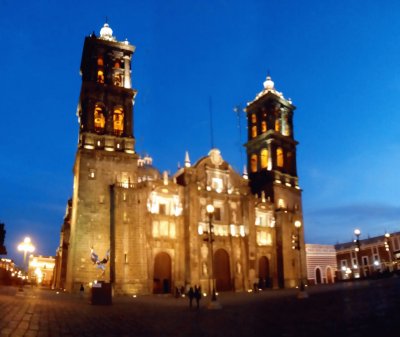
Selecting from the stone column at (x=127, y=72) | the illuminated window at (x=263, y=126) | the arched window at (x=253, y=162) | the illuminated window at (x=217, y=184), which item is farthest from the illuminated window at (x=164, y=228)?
the illuminated window at (x=263, y=126)

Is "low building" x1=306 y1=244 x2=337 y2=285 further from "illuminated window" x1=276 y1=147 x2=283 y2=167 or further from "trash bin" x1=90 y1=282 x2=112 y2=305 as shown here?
"trash bin" x1=90 y1=282 x2=112 y2=305

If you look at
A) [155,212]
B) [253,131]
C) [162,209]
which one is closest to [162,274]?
[155,212]

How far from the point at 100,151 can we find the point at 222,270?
18.4m

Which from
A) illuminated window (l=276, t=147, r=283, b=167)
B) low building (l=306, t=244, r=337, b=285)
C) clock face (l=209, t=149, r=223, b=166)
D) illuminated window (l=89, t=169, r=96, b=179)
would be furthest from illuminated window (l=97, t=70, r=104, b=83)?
low building (l=306, t=244, r=337, b=285)

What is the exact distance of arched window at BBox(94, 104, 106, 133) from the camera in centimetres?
4550

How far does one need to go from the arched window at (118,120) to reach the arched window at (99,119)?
4.21 feet

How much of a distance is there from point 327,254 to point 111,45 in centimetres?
4297

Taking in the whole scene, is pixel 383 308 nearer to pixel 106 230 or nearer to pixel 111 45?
pixel 106 230

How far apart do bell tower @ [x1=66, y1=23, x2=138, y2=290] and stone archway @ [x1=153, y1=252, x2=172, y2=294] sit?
5167 mm

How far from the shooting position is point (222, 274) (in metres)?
46.8

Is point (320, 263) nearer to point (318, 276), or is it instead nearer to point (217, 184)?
point (318, 276)

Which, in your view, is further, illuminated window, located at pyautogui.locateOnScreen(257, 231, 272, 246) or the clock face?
illuminated window, located at pyautogui.locateOnScreen(257, 231, 272, 246)

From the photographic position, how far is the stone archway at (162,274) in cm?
4228

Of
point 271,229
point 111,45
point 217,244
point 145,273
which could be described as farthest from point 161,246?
point 111,45
